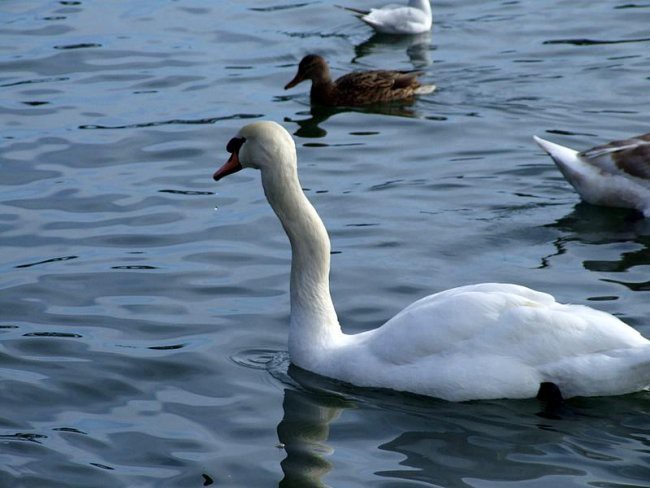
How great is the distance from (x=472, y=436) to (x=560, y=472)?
23.7 inches

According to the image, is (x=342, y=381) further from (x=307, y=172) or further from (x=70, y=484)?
(x=307, y=172)

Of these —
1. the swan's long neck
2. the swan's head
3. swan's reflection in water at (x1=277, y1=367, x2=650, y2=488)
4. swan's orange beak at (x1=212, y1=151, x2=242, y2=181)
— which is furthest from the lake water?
the swan's head

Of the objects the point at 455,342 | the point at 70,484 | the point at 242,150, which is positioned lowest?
the point at 70,484

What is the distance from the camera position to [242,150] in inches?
333

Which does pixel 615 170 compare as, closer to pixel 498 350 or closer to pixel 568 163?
pixel 568 163

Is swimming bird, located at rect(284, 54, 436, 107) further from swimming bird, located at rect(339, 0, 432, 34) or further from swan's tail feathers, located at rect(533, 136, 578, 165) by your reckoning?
swan's tail feathers, located at rect(533, 136, 578, 165)

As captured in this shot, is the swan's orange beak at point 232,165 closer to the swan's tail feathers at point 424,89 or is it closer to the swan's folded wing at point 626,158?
the swan's folded wing at point 626,158

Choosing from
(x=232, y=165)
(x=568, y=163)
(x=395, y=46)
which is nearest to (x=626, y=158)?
(x=568, y=163)

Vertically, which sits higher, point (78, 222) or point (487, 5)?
point (487, 5)

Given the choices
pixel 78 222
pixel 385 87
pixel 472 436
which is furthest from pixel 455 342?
pixel 385 87

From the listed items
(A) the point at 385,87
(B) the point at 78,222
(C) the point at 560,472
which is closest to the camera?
(C) the point at 560,472

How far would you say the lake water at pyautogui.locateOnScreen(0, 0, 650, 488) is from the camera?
299 inches

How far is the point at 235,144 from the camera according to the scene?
8508mm

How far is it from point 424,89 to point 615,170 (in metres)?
3.94
